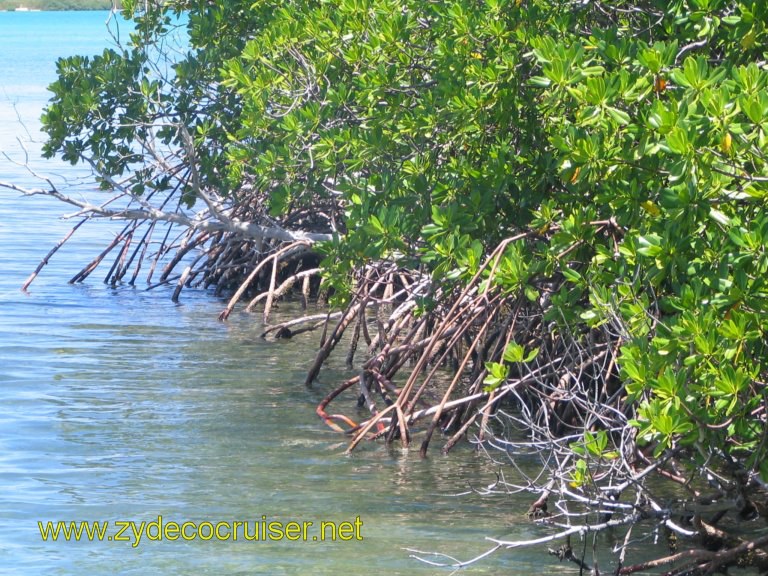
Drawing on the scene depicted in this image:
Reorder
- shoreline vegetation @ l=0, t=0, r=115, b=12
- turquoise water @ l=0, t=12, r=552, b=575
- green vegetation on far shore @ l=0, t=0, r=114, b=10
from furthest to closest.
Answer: shoreline vegetation @ l=0, t=0, r=115, b=12, green vegetation on far shore @ l=0, t=0, r=114, b=10, turquoise water @ l=0, t=12, r=552, b=575

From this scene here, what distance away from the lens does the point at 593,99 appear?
13.7 ft

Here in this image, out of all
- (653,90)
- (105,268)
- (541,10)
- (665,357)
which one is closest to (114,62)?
(105,268)

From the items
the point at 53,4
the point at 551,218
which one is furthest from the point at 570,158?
the point at 53,4

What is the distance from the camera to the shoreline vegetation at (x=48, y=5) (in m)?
108

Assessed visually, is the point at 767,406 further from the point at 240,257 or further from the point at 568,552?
the point at 240,257

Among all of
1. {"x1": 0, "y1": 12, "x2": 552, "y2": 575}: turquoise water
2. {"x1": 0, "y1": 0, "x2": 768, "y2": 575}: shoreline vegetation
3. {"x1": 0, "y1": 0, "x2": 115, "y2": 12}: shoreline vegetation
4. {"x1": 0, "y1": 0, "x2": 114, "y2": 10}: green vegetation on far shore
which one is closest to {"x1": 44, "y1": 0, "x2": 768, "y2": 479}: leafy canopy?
{"x1": 0, "y1": 0, "x2": 768, "y2": 575}: shoreline vegetation

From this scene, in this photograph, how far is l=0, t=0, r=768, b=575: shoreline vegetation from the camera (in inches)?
148

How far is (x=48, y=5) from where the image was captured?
120 meters

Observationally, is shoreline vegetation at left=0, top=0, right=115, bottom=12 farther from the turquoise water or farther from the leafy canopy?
the leafy canopy

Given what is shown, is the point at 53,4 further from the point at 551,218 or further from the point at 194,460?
the point at 551,218

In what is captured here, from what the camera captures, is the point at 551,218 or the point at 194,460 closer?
the point at 551,218

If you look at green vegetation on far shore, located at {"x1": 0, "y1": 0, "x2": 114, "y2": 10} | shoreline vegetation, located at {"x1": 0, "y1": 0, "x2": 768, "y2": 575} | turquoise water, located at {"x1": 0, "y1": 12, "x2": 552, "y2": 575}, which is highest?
green vegetation on far shore, located at {"x1": 0, "y1": 0, "x2": 114, "y2": 10}

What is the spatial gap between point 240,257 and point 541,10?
5.39m

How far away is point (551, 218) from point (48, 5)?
123230 mm
